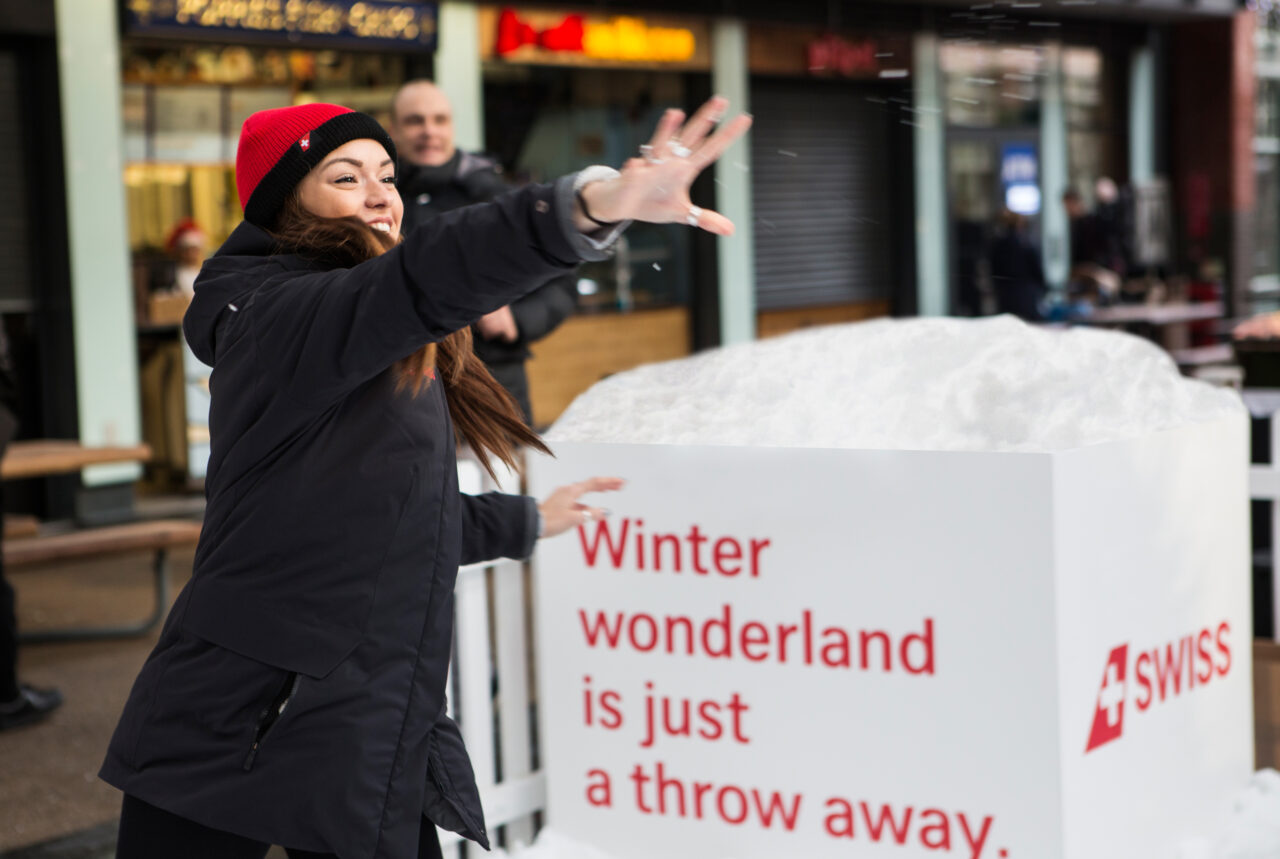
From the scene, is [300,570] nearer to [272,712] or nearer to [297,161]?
[272,712]

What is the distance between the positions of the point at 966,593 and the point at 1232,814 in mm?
1162

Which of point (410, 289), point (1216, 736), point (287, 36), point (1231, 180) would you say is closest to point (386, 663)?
point (410, 289)

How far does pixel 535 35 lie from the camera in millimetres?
11656

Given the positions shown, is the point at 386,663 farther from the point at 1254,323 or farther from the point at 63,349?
the point at 63,349

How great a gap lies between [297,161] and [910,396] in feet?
5.72

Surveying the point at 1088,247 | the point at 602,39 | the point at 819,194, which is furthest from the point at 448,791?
the point at 1088,247

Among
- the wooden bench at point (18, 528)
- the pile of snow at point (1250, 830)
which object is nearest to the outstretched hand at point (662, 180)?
the pile of snow at point (1250, 830)

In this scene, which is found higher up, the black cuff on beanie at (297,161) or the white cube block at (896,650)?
the black cuff on beanie at (297,161)

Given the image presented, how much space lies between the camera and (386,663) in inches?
78.2

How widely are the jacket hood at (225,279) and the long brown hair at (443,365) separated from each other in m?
0.03

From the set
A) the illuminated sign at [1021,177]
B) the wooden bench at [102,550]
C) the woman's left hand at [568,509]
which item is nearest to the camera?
the woman's left hand at [568,509]

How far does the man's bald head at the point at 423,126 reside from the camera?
433 cm

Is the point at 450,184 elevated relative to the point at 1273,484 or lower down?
elevated

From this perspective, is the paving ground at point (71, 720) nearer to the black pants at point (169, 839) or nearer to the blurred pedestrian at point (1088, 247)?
the black pants at point (169, 839)
